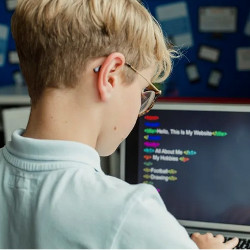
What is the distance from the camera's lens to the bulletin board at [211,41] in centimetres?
322

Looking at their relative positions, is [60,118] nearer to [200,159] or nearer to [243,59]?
[200,159]

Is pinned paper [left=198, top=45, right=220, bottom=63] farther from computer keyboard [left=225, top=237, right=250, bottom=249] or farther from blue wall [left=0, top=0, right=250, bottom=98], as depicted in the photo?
computer keyboard [left=225, top=237, right=250, bottom=249]

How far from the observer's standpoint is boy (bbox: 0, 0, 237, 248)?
68 cm

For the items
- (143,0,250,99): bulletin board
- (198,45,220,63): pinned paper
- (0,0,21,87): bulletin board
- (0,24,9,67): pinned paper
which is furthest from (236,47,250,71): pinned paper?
(0,24,9,67): pinned paper

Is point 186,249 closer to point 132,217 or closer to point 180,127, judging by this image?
point 132,217

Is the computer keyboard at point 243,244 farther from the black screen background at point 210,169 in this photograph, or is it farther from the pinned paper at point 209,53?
the pinned paper at point 209,53

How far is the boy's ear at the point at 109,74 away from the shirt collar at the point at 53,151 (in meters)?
0.10

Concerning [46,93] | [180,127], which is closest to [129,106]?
[46,93]

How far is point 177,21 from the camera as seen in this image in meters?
3.30

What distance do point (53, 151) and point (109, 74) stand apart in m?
0.16

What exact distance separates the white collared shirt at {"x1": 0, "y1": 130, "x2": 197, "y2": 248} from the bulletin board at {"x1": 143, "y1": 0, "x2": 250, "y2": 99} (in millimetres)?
2596

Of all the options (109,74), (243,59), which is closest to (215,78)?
(243,59)

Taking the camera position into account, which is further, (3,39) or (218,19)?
(3,39)

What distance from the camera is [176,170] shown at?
1.39 metres
